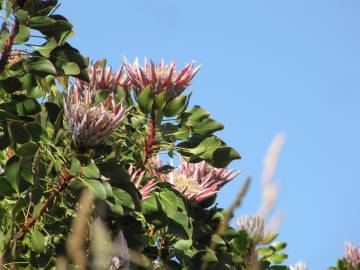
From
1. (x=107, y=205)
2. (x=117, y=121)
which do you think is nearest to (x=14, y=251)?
(x=107, y=205)

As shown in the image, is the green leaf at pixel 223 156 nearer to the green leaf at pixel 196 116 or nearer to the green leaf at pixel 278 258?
the green leaf at pixel 196 116

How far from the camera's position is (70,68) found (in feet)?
13.2

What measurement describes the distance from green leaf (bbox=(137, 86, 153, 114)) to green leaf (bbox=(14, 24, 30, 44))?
69 centimetres

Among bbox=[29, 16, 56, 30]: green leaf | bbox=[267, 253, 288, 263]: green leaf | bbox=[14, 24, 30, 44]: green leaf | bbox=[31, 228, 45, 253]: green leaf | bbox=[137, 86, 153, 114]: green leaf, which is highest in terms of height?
bbox=[137, 86, 153, 114]: green leaf

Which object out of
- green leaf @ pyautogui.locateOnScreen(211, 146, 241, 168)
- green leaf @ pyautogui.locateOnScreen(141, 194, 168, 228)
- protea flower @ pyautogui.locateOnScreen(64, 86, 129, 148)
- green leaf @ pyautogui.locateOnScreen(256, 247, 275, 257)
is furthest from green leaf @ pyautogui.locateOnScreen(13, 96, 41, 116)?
green leaf @ pyautogui.locateOnScreen(256, 247, 275, 257)

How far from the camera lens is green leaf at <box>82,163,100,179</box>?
11.5 ft

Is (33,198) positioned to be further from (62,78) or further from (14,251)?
(62,78)

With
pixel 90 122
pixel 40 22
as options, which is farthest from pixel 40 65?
pixel 90 122

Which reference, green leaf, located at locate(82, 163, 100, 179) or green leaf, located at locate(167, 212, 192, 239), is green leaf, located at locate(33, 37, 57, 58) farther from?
green leaf, located at locate(167, 212, 192, 239)

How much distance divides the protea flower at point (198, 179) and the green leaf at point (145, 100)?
465 millimetres

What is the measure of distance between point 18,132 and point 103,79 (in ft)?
2.65

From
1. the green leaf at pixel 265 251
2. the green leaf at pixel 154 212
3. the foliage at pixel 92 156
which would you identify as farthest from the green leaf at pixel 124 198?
the green leaf at pixel 265 251

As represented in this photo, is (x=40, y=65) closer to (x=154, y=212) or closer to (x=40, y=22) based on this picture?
(x=40, y=22)

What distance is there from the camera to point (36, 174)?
3604 millimetres
